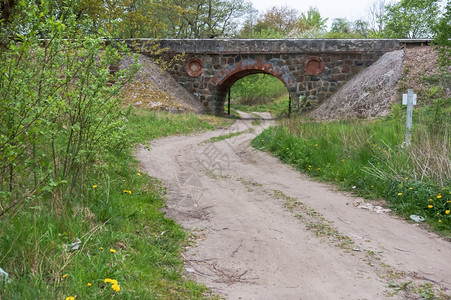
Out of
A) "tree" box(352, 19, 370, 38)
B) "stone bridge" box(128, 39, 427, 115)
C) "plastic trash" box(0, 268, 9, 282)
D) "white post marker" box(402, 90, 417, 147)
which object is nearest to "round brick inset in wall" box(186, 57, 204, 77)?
"stone bridge" box(128, 39, 427, 115)

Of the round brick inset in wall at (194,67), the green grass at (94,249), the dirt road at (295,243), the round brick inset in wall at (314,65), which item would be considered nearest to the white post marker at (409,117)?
the dirt road at (295,243)

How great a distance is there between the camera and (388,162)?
22.2ft

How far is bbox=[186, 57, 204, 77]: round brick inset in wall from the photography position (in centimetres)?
2044

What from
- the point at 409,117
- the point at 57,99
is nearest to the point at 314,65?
the point at 409,117

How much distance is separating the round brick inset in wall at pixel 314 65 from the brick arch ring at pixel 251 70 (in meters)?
0.82

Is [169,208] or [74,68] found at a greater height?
[74,68]

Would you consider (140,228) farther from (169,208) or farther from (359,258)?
(359,258)

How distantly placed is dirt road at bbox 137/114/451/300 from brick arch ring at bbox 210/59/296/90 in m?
12.3

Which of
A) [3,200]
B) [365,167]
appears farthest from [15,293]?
[365,167]

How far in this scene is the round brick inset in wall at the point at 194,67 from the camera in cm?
2044

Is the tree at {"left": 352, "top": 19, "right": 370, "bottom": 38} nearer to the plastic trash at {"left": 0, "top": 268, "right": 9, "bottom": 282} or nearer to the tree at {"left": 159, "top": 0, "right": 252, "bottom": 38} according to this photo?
the tree at {"left": 159, "top": 0, "right": 252, "bottom": 38}

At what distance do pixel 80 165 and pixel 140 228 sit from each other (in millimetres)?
968

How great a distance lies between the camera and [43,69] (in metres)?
4.55

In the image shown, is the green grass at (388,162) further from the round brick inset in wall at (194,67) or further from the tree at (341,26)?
the tree at (341,26)
